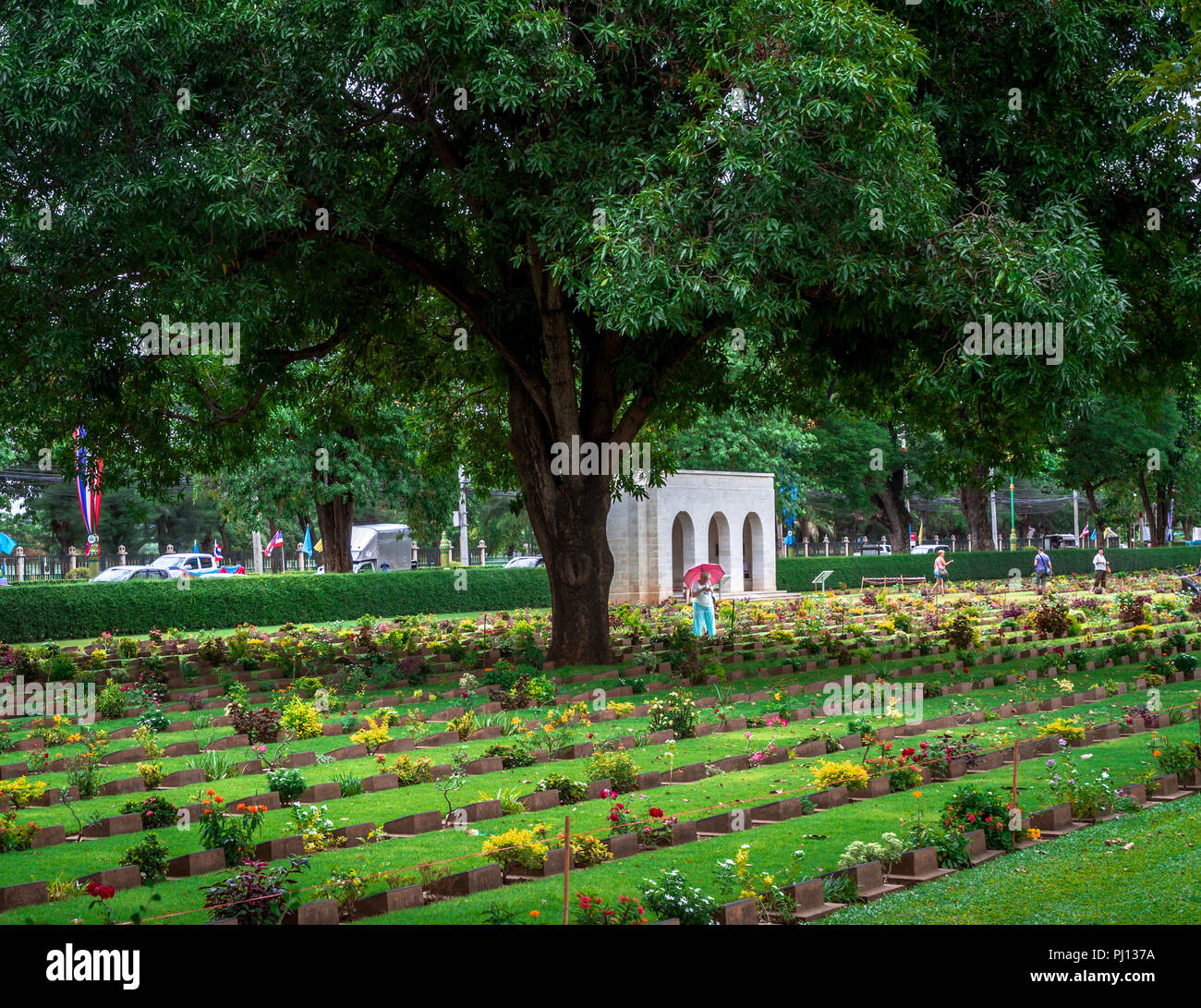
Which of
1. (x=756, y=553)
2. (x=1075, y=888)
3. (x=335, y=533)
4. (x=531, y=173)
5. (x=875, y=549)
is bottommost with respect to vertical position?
(x=1075, y=888)

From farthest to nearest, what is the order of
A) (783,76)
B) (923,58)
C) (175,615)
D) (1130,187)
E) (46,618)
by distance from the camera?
(175,615)
(46,618)
(1130,187)
(923,58)
(783,76)

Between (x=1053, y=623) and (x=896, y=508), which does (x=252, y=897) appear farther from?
(x=896, y=508)

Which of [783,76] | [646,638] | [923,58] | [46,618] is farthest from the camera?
[46,618]

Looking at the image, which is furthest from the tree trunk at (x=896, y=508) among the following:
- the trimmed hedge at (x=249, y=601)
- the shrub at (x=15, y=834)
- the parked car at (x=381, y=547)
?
the shrub at (x=15, y=834)

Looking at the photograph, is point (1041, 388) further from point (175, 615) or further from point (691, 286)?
point (175, 615)

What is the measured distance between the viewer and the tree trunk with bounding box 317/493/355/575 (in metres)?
38.9

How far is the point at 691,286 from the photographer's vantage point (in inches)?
526

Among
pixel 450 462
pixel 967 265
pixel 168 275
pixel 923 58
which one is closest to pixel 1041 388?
pixel 967 265

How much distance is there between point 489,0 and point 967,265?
6080 mm

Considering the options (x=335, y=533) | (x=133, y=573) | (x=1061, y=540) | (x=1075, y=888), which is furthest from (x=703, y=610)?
(x=1061, y=540)

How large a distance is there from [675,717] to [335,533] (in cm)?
2756

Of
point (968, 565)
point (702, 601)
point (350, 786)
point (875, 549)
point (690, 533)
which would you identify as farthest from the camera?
point (875, 549)

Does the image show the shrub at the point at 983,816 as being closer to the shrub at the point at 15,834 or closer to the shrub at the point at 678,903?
the shrub at the point at 678,903

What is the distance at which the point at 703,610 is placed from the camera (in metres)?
24.0
